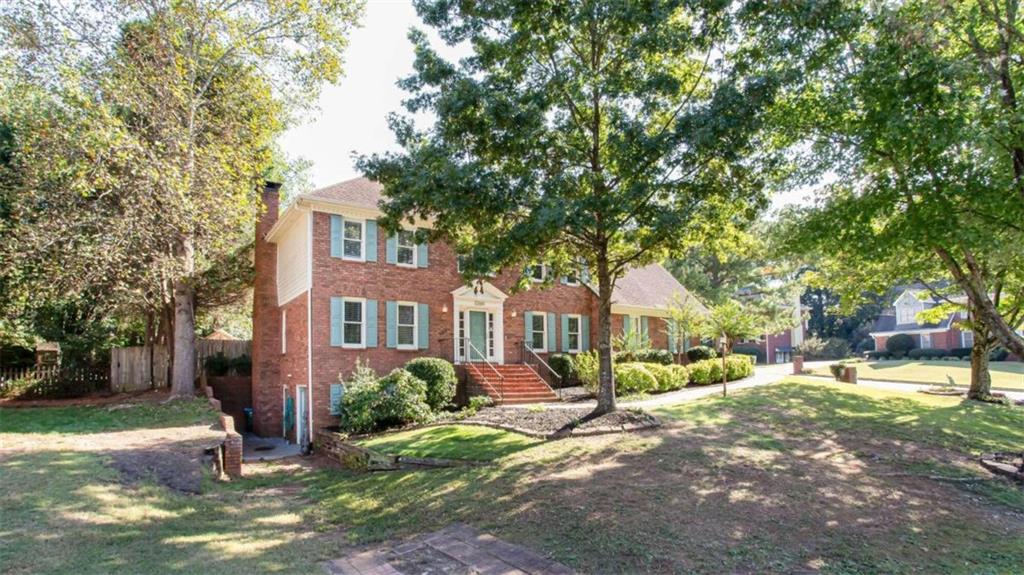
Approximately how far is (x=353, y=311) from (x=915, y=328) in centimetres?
4891

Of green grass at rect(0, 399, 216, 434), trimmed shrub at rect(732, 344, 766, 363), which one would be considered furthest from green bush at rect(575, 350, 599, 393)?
trimmed shrub at rect(732, 344, 766, 363)

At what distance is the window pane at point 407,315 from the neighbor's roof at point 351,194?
337 cm

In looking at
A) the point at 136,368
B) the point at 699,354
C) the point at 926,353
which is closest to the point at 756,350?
the point at 926,353

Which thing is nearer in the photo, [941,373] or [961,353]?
[941,373]

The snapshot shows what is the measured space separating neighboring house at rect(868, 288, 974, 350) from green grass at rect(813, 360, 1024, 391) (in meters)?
6.35

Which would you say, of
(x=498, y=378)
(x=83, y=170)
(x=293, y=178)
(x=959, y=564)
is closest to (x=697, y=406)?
(x=498, y=378)

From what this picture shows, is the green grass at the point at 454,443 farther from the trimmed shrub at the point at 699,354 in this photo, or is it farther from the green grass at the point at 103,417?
the trimmed shrub at the point at 699,354

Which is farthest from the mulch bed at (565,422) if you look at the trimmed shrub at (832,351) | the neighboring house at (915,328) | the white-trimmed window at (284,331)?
the trimmed shrub at (832,351)

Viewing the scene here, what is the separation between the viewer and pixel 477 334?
1989 centimetres

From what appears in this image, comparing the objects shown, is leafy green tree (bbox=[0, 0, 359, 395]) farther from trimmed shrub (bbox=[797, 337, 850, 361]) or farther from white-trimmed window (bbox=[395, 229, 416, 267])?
trimmed shrub (bbox=[797, 337, 850, 361])

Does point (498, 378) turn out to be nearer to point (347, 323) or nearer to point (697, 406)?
point (347, 323)

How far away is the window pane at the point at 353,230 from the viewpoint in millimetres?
17125

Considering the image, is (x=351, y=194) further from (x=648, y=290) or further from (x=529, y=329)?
(x=648, y=290)

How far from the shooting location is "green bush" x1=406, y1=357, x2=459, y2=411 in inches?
634
